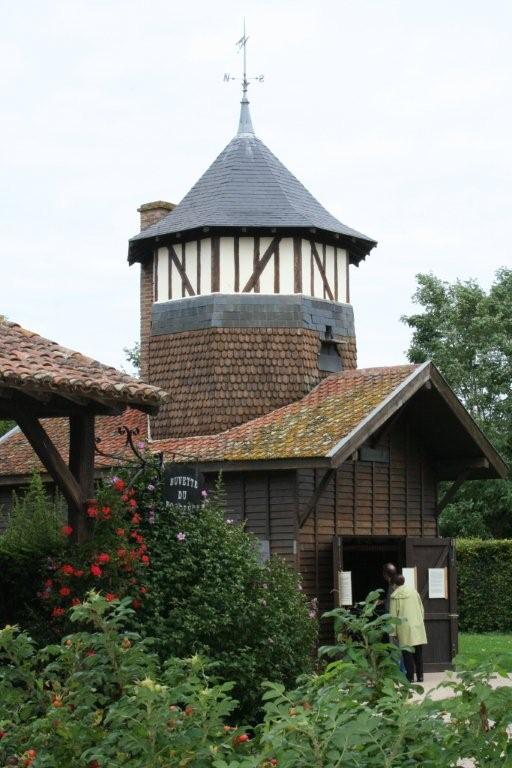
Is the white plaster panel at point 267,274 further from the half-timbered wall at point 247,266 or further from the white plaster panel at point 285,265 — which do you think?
the white plaster panel at point 285,265

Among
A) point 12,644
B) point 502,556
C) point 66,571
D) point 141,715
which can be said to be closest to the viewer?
point 141,715

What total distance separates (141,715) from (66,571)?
20.0ft

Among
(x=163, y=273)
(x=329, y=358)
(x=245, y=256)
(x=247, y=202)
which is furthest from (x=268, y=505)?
(x=247, y=202)

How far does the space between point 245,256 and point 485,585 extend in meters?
10.6

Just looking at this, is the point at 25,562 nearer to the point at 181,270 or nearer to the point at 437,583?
the point at 437,583


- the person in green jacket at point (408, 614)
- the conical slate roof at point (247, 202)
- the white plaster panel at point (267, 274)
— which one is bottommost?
the person in green jacket at point (408, 614)

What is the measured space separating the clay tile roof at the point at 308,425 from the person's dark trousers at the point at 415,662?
2.76 meters

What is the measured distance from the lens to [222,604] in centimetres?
1292

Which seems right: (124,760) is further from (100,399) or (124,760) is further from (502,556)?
(502,556)

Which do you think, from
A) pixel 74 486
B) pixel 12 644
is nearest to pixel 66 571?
pixel 74 486

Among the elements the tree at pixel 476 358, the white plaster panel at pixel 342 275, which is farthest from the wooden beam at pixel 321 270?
the tree at pixel 476 358

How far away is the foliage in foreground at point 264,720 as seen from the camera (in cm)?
518

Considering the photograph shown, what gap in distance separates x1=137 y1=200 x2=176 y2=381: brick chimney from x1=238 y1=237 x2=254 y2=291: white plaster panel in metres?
2.21

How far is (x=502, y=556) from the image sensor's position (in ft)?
92.9
